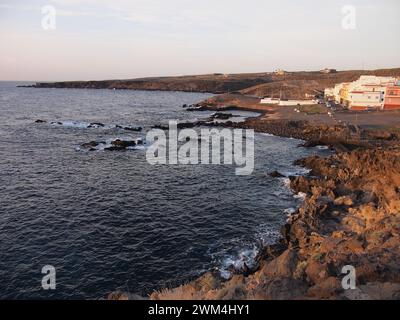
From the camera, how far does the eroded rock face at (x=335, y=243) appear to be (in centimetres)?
1453

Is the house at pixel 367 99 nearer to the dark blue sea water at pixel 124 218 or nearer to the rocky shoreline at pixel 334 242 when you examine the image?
the rocky shoreline at pixel 334 242

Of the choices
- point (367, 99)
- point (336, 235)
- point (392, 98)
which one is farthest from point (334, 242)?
point (392, 98)

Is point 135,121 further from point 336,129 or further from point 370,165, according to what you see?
point 370,165

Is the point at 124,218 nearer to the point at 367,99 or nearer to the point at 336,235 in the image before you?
the point at 336,235

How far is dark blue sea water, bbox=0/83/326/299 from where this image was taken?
21.5 metres

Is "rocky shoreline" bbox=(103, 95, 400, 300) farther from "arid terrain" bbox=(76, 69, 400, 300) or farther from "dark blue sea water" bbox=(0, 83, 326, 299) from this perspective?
"dark blue sea water" bbox=(0, 83, 326, 299)

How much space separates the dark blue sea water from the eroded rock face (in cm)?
262

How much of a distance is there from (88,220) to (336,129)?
45.9 meters

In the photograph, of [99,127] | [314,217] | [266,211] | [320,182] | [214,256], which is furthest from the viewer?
[99,127]

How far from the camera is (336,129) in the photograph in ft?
192

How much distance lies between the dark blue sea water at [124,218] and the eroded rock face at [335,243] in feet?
8.60

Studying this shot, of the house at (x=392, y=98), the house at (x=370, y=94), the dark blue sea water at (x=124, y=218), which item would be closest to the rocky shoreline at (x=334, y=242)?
the dark blue sea water at (x=124, y=218)

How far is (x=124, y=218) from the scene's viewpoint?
29125 millimetres
